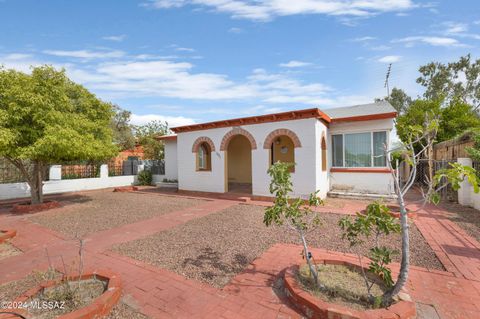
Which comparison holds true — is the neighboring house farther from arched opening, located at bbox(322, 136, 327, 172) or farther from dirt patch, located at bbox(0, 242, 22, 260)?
dirt patch, located at bbox(0, 242, 22, 260)

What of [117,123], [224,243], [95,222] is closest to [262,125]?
[224,243]

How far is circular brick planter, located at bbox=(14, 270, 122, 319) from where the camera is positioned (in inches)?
115

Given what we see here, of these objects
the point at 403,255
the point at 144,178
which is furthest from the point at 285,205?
the point at 144,178

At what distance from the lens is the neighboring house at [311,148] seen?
995cm

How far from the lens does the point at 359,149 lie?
36.2 feet

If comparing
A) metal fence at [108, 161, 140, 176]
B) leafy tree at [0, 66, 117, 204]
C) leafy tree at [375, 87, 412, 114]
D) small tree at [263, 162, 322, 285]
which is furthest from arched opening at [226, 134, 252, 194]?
leafy tree at [375, 87, 412, 114]

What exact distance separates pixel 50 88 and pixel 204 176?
745 cm

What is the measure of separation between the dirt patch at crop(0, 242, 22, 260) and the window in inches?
461

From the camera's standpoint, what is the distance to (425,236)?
19.9 ft

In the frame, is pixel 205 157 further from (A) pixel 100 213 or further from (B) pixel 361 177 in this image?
(B) pixel 361 177

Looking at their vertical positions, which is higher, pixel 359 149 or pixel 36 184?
pixel 359 149

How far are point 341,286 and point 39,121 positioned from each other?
10287mm

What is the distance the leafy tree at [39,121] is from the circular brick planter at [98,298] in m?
5.94

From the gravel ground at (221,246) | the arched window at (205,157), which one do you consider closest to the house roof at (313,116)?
the arched window at (205,157)
